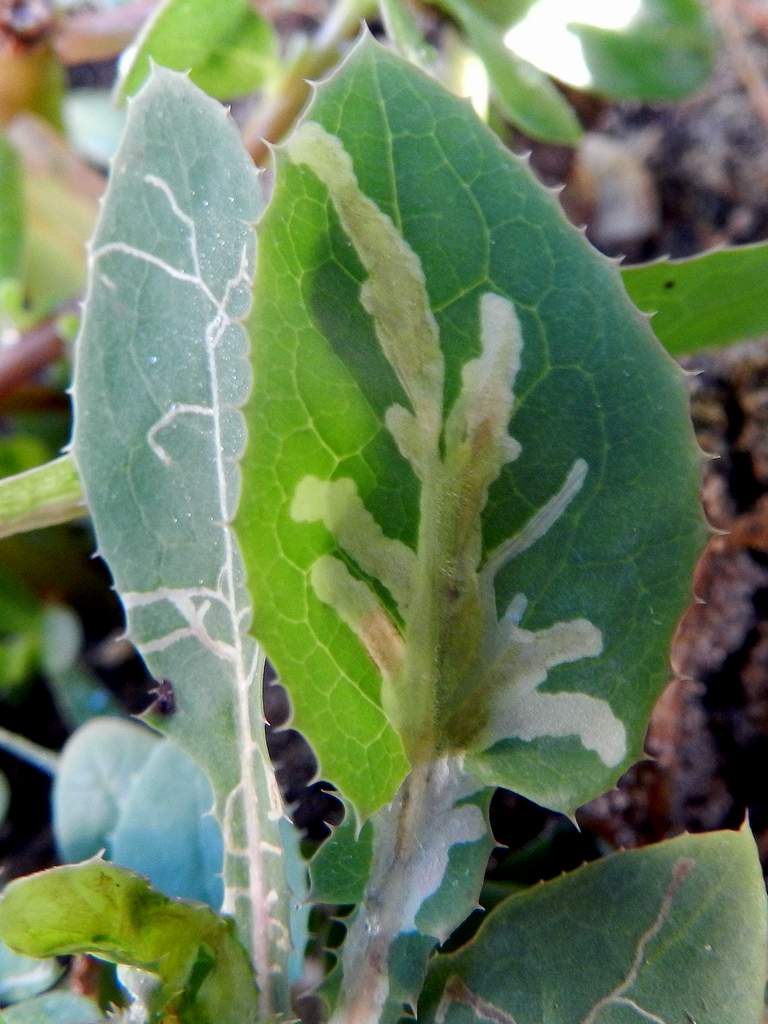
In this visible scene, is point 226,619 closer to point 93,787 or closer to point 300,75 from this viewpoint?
point 93,787

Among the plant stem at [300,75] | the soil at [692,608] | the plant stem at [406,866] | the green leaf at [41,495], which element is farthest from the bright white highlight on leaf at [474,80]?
the plant stem at [406,866]

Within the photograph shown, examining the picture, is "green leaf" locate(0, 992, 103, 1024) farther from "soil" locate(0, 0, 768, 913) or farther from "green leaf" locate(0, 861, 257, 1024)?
"soil" locate(0, 0, 768, 913)

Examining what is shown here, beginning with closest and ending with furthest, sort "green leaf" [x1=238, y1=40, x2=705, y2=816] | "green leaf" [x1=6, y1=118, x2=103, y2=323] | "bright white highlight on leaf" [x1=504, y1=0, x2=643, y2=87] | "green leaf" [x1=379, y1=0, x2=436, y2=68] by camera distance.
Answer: "green leaf" [x1=238, y1=40, x2=705, y2=816]
"green leaf" [x1=379, y1=0, x2=436, y2=68]
"bright white highlight on leaf" [x1=504, y1=0, x2=643, y2=87]
"green leaf" [x1=6, y1=118, x2=103, y2=323]

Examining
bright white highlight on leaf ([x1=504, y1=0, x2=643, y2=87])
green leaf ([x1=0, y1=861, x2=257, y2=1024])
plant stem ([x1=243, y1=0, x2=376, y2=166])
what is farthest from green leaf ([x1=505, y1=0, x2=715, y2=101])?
green leaf ([x1=0, y1=861, x2=257, y2=1024])

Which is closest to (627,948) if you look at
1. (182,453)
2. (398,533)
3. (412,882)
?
(412,882)

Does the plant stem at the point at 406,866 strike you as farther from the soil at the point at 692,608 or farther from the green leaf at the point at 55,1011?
the green leaf at the point at 55,1011

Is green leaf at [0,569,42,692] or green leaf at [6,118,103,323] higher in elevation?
green leaf at [6,118,103,323]
